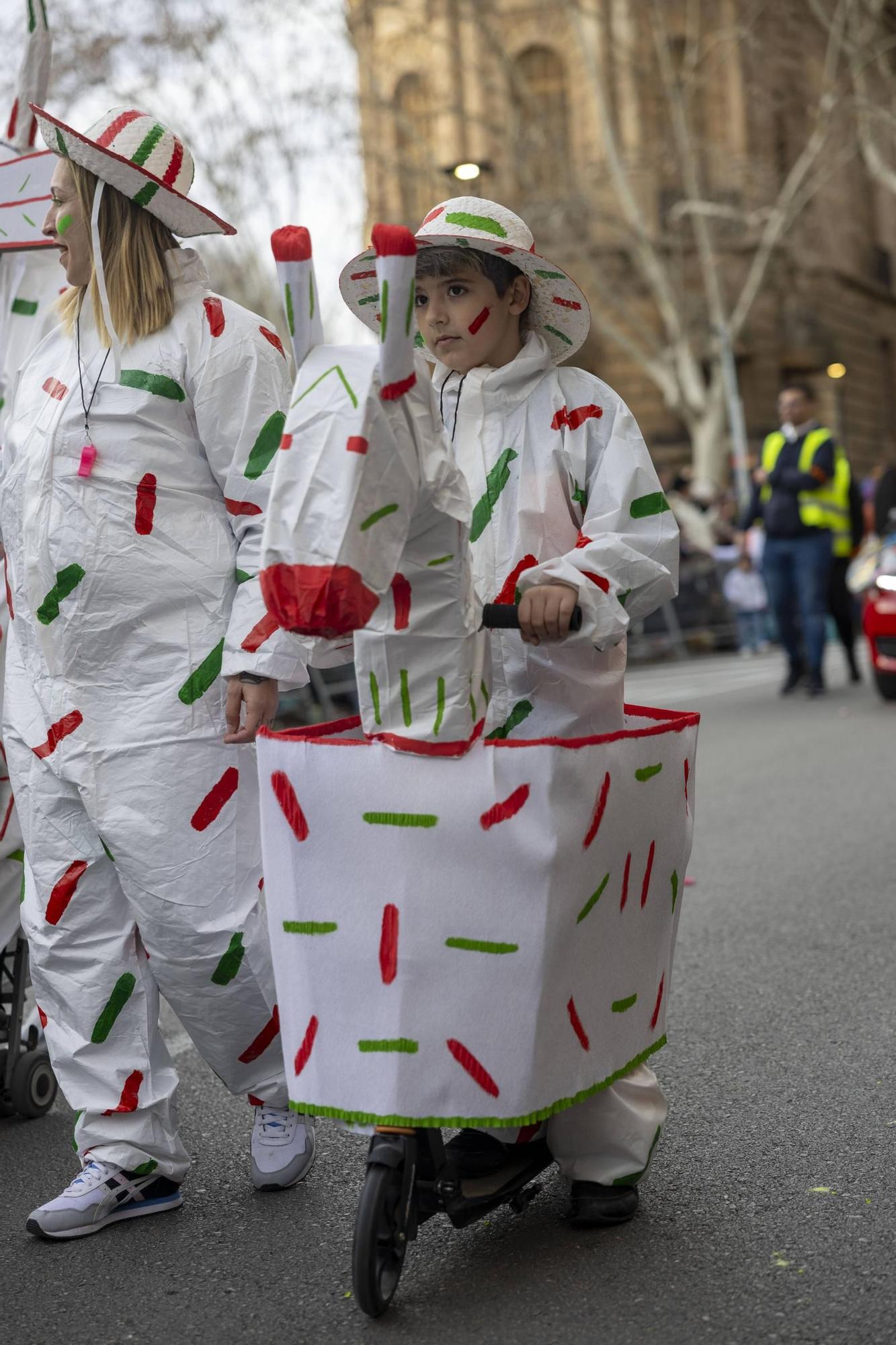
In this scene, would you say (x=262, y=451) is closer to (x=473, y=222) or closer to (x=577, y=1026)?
(x=473, y=222)

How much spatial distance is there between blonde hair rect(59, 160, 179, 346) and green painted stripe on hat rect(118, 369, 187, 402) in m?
0.07

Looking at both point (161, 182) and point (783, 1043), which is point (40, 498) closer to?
point (161, 182)

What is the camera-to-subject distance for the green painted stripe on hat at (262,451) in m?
3.29

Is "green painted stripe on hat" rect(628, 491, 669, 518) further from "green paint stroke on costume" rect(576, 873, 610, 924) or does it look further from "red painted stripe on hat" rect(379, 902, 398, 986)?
"red painted stripe on hat" rect(379, 902, 398, 986)

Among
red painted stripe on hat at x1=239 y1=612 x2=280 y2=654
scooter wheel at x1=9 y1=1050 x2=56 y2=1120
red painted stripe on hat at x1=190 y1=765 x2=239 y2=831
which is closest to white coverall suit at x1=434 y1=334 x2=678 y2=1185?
red painted stripe on hat at x1=239 y1=612 x2=280 y2=654

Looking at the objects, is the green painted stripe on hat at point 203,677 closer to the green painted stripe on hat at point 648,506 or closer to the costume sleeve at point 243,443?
the costume sleeve at point 243,443

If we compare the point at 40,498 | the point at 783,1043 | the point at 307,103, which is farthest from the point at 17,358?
the point at 307,103

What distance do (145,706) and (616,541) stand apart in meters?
0.96

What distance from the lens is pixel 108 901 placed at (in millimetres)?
3324

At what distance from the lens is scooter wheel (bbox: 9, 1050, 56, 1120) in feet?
13.1

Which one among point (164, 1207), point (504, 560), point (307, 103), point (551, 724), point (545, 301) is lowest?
point (164, 1207)

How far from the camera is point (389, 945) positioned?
271 cm

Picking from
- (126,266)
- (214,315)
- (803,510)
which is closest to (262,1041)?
(214,315)

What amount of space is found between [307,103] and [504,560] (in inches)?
855
